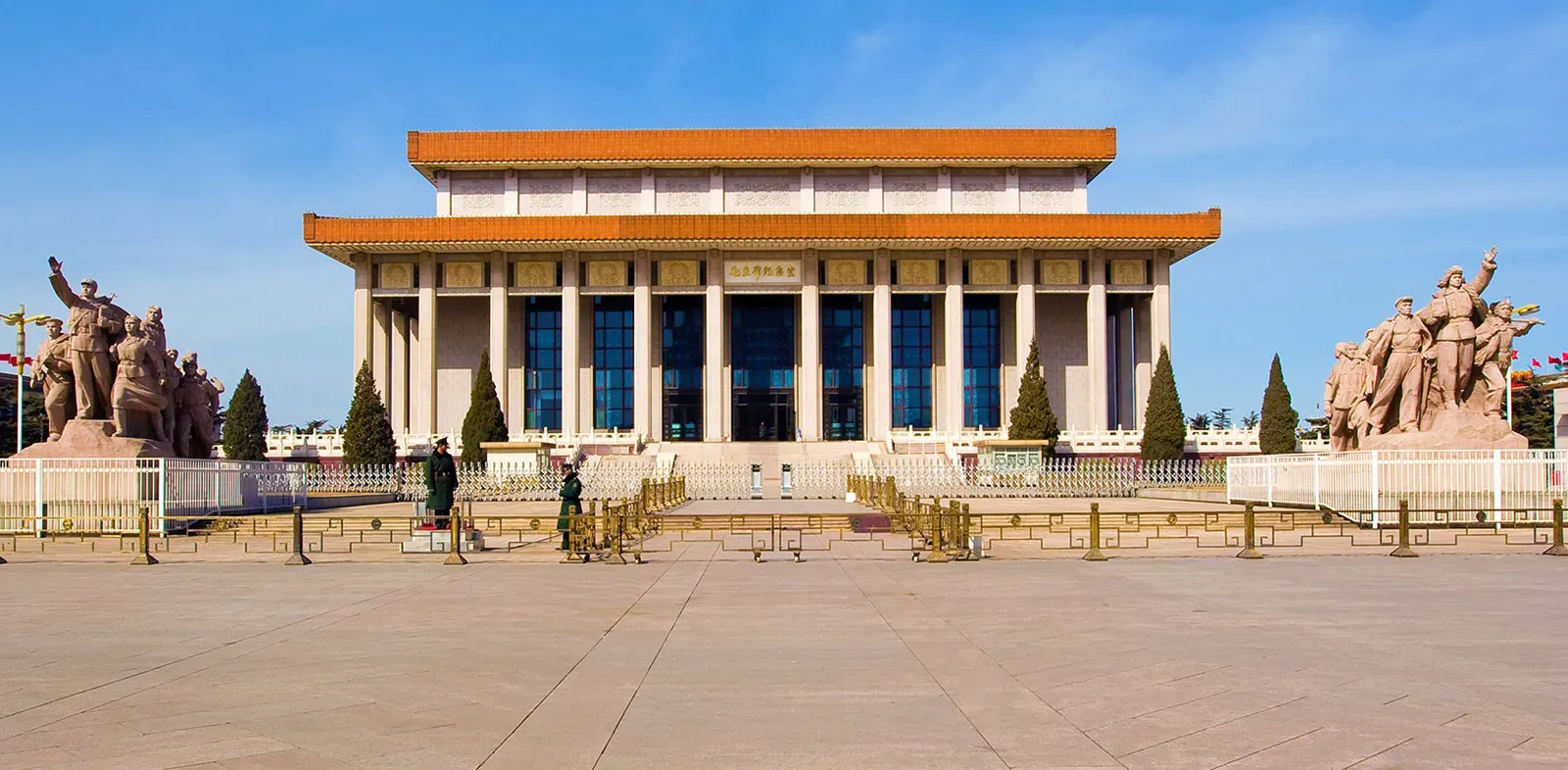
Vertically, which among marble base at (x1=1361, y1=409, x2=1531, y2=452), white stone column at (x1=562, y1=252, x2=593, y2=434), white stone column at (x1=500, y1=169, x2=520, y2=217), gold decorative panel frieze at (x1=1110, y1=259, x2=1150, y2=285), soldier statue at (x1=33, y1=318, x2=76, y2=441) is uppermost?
white stone column at (x1=500, y1=169, x2=520, y2=217)

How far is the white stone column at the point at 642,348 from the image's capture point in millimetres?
52500

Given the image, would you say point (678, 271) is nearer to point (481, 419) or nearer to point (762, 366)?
point (762, 366)

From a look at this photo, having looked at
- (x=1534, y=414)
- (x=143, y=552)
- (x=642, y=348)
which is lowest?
(x=143, y=552)

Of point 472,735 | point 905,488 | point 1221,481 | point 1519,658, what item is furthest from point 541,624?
point 1221,481

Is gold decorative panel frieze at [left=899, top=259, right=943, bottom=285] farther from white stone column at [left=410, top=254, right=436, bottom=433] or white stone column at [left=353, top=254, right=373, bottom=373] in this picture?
white stone column at [left=353, top=254, right=373, bottom=373]

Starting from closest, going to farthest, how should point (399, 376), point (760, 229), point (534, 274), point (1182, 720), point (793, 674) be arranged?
point (1182, 720), point (793, 674), point (760, 229), point (534, 274), point (399, 376)

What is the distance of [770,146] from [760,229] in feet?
17.2

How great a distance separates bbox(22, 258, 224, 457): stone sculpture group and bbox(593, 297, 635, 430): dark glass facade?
3371cm

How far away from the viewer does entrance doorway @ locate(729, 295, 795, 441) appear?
56.8 metres

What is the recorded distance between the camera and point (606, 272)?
54031 mm

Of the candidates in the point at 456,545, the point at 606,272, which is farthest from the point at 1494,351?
the point at 606,272

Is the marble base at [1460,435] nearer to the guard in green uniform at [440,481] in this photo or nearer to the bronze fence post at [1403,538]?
the bronze fence post at [1403,538]

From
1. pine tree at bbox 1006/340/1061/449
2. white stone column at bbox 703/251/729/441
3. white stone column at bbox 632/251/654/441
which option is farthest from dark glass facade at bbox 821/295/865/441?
pine tree at bbox 1006/340/1061/449

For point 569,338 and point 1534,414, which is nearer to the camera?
point 569,338
